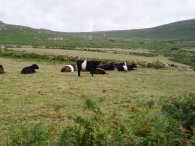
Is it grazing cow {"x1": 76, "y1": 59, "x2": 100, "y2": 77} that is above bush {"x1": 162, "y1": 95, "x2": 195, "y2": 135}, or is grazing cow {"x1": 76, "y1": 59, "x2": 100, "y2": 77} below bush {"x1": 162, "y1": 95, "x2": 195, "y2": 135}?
below

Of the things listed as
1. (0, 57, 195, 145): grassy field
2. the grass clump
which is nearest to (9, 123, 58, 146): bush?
the grass clump

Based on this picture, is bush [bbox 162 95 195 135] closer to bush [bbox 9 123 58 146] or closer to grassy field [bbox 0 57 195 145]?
bush [bbox 9 123 58 146]

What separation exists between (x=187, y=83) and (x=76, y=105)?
1022 centimetres

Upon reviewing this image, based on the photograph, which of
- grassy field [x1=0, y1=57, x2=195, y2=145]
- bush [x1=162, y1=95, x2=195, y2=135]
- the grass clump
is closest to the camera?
the grass clump

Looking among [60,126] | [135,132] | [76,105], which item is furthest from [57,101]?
[135,132]

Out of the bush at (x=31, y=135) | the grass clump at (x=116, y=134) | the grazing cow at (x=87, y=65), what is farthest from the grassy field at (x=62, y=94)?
the grass clump at (x=116, y=134)

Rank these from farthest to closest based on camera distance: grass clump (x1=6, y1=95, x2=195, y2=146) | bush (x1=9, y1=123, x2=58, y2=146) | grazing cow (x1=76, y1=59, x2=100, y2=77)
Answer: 1. grazing cow (x1=76, y1=59, x2=100, y2=77)
2. bush (x1=9, y1=123, x2=58, y2=146)
3. grass clump (x1=6, y1=95, x2=195, y2=146)

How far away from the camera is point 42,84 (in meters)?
19.6

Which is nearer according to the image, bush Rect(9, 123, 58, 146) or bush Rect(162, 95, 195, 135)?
bush Rect(9, 123, 58, 146)

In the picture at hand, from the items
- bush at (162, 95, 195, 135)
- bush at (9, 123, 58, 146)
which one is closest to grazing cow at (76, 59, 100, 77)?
bush at (162, 95, 195, 135)

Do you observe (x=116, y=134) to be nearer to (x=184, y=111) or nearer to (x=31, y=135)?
(x=31, y=135)

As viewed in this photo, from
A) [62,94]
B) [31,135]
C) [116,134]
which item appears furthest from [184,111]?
[62,94]

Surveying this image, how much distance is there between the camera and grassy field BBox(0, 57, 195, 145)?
1252cm

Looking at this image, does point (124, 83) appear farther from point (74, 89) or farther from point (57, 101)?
point (57, 101)
